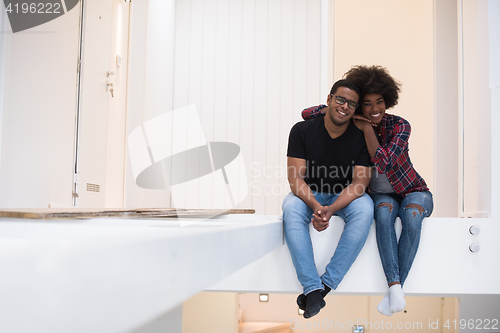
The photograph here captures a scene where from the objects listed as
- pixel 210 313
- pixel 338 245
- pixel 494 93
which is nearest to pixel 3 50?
pixel 338 245

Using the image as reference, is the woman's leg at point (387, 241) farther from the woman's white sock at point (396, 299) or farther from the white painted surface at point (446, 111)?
the white painted surface at point (446, 111)

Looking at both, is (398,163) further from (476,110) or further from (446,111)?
(446,111)

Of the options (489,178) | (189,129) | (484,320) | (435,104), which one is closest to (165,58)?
(189,129)

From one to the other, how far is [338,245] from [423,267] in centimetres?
47

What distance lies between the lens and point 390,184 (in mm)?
1906

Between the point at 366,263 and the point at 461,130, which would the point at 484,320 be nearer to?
the point at 461,130

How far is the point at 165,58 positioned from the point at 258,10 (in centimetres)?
100

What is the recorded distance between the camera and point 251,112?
12.5 feet

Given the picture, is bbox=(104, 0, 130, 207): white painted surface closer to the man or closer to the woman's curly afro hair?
the man

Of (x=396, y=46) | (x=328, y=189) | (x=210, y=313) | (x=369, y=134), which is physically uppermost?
(x=396, y=46)

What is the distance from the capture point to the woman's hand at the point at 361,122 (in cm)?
187

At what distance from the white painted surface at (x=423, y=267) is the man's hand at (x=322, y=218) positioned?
4.8 inches

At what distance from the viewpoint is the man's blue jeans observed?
1671mm

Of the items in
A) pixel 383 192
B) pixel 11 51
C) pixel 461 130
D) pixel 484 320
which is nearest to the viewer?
pixel 11 51
